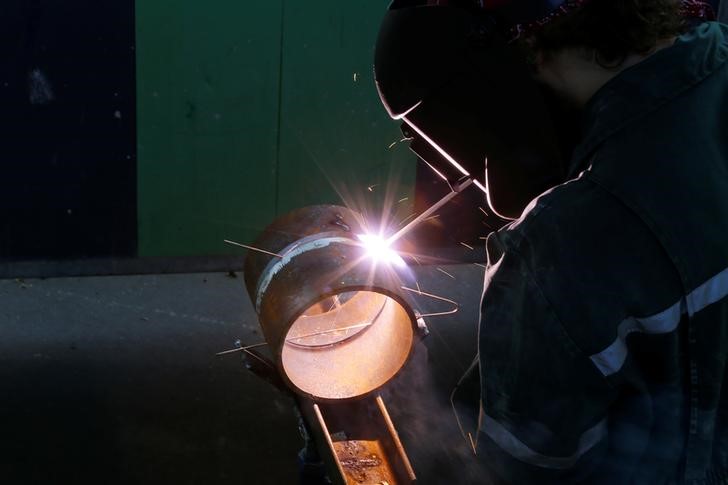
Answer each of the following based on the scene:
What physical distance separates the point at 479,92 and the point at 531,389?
0.54 m

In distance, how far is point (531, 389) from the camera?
1338 millimetres

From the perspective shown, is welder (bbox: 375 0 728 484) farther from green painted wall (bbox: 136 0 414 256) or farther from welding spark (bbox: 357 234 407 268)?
green painted wall (bbox: 136 0 414 256)

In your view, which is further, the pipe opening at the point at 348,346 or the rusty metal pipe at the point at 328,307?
the pipe opening at the point at 348,346

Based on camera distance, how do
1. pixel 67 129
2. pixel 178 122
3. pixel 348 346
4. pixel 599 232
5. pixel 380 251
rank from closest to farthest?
pixel 599 232 < pixel 380 251 < pixel 348 346 < pixel 67 129 < pixel 178 122

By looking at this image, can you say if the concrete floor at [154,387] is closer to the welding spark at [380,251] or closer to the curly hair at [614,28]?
the welding spark at [380,251]

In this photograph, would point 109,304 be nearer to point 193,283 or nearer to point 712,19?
point 193,283

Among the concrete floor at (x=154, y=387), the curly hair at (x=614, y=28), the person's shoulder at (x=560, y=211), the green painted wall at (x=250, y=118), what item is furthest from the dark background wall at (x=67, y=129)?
the person's shoulder at (x=560, y=211)

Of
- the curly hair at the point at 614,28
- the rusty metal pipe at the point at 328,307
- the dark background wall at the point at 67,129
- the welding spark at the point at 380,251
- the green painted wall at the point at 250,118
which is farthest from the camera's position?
the green painted wall at the point at 250,118

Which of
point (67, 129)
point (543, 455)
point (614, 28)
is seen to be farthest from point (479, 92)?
point (67, 129)

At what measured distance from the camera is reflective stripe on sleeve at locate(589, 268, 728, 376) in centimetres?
131

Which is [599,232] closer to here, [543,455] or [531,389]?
[531,389]

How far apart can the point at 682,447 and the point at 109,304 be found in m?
3.76

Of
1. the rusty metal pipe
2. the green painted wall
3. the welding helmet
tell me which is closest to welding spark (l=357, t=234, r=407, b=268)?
A: the rusty metal pipe

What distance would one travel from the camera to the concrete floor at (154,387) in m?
3.25
